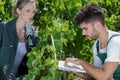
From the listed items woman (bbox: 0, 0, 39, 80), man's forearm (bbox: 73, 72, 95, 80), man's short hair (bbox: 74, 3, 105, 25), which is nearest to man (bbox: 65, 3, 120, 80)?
man's short hair (bbox: 74, 3, 105, 25)

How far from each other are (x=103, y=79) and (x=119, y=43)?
1.08 ft

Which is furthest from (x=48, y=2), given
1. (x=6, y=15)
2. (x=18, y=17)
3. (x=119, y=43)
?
(x=119, y=43)

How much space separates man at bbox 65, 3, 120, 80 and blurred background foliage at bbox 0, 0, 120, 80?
7.7 inches

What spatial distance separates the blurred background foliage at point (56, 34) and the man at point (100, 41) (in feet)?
0.65

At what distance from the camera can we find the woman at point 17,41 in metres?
3.90

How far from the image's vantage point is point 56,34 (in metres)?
3.41

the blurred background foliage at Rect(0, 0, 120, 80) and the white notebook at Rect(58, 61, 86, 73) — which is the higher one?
the blurred background foliage at Rect(0, 0, 120, 80)

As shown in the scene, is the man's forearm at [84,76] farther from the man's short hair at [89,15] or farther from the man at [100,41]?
the man's short hair at [89,15]

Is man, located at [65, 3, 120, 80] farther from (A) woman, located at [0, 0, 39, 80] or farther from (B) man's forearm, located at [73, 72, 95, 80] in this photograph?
(A) woman, located at [0, 0, 39, 80]

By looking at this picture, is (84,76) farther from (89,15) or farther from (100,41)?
(89,15)

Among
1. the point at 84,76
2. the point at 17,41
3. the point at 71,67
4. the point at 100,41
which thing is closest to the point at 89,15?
the point at 100,41

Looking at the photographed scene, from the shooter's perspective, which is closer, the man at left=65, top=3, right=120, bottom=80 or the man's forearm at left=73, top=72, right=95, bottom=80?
the man at left=65, top=3, right=120, bottom=80

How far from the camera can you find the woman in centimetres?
390

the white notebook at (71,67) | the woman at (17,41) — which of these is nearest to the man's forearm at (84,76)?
the white notebook at (71,67)
